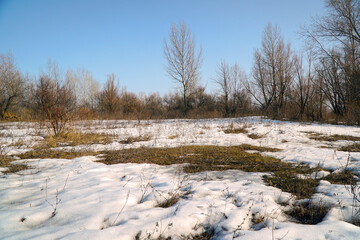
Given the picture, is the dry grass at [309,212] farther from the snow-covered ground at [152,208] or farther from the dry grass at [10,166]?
the dry grass at [10,166]

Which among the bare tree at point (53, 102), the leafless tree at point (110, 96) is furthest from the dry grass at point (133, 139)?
the leafless tree at point (110, 96)

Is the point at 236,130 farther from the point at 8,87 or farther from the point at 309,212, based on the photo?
the point at 8,87

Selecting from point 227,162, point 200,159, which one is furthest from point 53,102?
point 227,162

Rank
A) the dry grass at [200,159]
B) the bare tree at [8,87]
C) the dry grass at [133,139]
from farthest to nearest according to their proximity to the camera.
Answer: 1. the bare tree at [8,87]
2. the dry grass at [133,139]
3. the dry grass at [200,159]

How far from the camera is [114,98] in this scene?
24.1 m

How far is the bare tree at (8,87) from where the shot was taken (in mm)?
20359

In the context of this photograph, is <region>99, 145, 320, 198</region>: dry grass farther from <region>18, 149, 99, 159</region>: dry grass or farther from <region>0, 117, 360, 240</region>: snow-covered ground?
<region>18, 149, 99, 159</region>: dry grass

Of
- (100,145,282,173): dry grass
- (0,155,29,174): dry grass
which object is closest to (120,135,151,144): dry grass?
(100,145,282,173): dry grass

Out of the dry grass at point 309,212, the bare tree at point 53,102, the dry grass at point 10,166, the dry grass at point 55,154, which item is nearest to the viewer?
the dry grass at point 309,212

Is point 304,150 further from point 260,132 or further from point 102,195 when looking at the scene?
point 102,195

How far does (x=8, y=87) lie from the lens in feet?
68.3

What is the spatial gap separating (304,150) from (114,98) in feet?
76.4

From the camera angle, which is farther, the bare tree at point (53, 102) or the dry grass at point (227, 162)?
the bare tree at point (53, 102)

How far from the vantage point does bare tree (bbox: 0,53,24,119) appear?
66.8 ft
